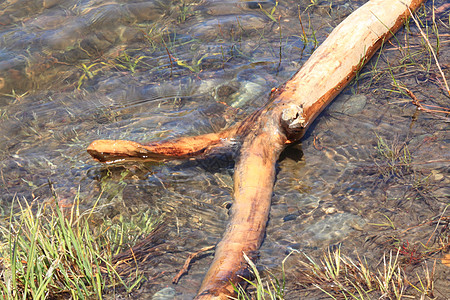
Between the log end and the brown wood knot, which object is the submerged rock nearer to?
the log end

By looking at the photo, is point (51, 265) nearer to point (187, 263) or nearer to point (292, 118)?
point (187, 263)

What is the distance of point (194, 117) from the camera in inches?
173

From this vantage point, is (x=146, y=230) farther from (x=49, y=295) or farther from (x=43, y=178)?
(x=43, y=178)

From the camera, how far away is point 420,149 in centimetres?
352

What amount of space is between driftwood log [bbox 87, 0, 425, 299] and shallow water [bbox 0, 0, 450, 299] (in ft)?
0.62

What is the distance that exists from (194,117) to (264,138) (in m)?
1.15

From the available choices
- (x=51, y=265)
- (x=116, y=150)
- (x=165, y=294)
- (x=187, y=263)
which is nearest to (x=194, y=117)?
(x=116, y=150)

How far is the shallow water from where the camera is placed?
3.12 metres

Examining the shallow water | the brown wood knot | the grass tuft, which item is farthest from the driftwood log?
the grass tuft

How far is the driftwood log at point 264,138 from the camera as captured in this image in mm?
2713

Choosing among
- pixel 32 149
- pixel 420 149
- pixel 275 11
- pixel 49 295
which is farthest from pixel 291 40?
pixel 49 295

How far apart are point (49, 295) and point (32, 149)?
210cm

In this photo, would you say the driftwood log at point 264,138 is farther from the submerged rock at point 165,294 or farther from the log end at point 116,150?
the submerged rock at point 165,294

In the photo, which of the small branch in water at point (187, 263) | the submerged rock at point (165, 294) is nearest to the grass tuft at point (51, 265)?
the submerged rock at point (165, 294)
